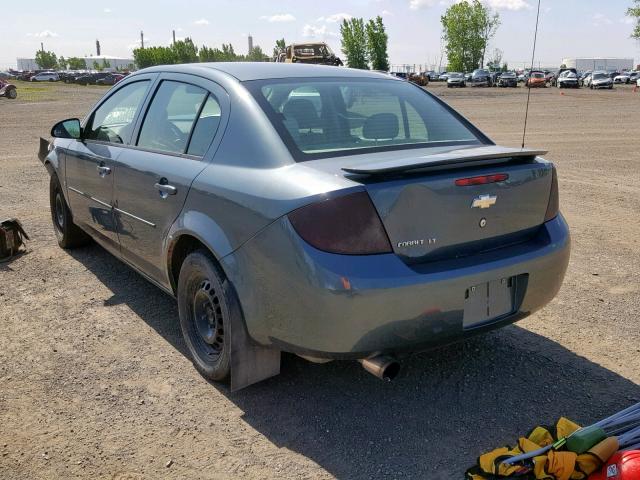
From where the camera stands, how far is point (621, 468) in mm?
2320

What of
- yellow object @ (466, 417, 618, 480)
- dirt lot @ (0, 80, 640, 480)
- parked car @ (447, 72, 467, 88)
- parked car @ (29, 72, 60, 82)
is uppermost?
yellow object @ (466, 417, 618, 480)

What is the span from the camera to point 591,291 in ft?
15.5

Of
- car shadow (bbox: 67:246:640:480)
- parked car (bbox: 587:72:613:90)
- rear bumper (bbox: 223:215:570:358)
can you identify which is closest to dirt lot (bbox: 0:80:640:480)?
car shadow (bbox: 67:246:640:480)

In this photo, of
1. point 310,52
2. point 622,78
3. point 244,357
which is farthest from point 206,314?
point 622,78

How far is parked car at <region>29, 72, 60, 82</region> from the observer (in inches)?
3223

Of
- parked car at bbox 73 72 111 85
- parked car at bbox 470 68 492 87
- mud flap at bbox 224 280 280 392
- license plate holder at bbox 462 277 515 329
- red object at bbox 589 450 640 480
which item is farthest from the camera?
parked car at bbox 73 72 111 85

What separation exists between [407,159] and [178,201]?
51.8 inches

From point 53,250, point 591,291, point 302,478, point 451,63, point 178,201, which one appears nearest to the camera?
point 302,478

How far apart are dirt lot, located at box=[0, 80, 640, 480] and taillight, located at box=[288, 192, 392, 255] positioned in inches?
37.4

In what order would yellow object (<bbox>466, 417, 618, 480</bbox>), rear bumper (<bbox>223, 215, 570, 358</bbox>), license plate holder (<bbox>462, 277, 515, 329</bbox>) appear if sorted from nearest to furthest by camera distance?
yellow object (<bbox>466, 417, 618, 480</bbox>)
rear bumper (<bbox>223, 215, 570, 358</bbox>)
license plate holder (<bbox>462, 277, 515, 329</bbox>)

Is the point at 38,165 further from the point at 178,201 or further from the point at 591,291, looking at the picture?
the point at 591,291

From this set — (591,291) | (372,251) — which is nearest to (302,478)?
(372,251)

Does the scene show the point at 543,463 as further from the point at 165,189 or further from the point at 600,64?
the point at 600,64

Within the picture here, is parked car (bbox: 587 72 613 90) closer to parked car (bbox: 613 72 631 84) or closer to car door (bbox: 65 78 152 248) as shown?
parked car (bbox: 613 72 631 84)
